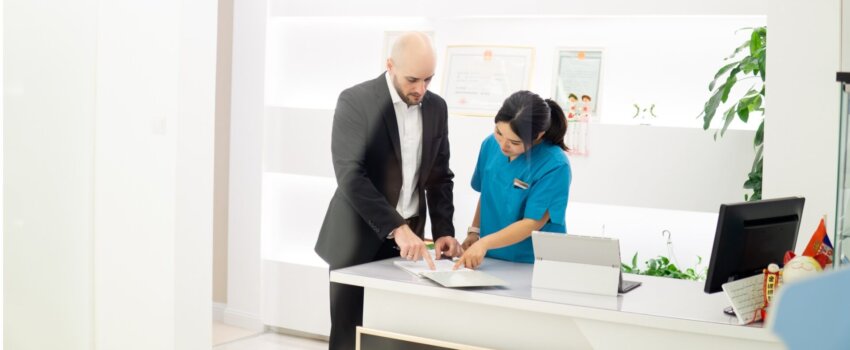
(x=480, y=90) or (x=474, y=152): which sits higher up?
(x=480, y=90)

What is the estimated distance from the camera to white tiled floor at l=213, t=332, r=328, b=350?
179 inches

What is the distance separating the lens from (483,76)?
4320mm

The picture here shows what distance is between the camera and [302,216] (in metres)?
4.94

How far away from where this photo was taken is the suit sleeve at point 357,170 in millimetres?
3123

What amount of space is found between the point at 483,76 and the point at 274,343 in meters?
1.85

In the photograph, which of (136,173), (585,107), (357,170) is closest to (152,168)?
(136,173)

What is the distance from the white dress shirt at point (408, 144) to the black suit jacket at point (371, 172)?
0.02 m

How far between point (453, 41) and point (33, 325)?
2.47 meters

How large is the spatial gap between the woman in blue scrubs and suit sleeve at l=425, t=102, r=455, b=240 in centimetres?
29

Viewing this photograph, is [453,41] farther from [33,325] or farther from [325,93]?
[33,325]

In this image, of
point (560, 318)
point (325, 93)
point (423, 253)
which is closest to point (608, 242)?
point (560, 318)

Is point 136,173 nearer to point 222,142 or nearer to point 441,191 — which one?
point 441,191

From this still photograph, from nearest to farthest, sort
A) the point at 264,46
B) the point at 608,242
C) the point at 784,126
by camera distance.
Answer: the point at 608,242 < the point at 784,126 < the point at 264,46

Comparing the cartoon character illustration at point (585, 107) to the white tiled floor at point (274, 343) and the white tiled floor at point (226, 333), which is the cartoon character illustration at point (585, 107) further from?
the white tiled floor at point (226, 333)
